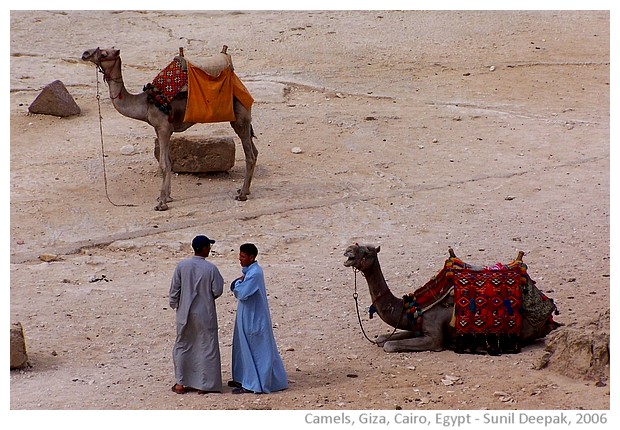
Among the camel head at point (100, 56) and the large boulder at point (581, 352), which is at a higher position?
the camel head at point (100, 56)

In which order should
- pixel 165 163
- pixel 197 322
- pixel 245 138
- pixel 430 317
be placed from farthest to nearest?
pixel 245 138
pixel 165 163
pixel 430 317
pixel 197 322

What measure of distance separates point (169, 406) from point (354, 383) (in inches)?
61.7

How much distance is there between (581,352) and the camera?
9500 millimetres

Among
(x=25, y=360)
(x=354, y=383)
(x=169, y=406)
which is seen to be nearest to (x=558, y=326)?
(x=354, y=383)

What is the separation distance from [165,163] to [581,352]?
762 centimetres

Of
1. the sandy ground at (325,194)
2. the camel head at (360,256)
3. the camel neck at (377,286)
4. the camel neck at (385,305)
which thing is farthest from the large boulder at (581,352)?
the camel head at (360,256)

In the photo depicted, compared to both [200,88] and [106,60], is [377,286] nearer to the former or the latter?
[200,88]

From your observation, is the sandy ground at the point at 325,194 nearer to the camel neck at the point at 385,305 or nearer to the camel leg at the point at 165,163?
the camel leg at the point at 165,163

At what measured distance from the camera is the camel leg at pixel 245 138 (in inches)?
622

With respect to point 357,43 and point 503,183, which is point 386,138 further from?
point 357,43

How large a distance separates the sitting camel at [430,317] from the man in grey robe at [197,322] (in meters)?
1.41

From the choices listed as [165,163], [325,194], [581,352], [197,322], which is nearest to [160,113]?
[165,163]

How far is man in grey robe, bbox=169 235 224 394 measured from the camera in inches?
376

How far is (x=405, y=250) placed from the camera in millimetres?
13750
